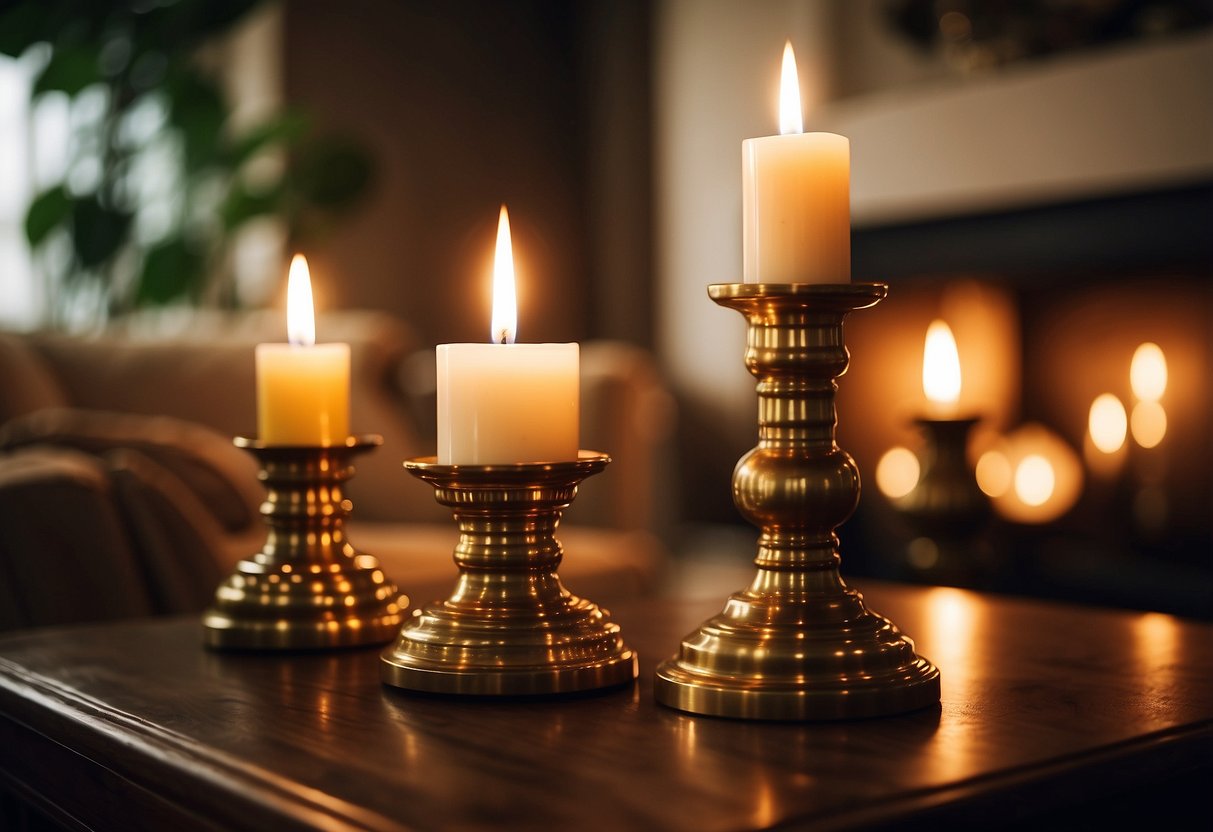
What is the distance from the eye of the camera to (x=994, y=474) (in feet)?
11.2

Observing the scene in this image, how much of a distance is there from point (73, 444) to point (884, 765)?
128 centimetres

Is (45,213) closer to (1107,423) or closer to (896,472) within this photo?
(896,472)

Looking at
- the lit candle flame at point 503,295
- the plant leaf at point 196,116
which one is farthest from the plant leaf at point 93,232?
the lit candle flame at point 503,295

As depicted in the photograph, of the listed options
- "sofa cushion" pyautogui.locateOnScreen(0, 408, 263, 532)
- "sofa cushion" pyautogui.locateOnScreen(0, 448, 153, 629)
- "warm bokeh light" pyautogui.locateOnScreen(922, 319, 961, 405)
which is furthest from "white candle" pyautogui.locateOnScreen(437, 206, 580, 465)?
"sofa cushion" pyautogui.locateOnScreen(0, 408, 263, 532)

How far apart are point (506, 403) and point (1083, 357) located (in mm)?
2964

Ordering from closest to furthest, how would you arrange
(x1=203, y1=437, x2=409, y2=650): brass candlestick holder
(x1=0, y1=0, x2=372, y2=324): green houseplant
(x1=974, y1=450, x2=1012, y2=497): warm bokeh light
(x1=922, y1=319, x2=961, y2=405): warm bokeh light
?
(x1=203, y1=437, x2=409, y2=650): brass candlestick holder < (x1=922, y1=319, x2=961, y2=405): warm bokeh light < (x1=0, y1=0, x2=372, y2=324): green houseplant < (x1=974, y1=450, x2=1012, y2=497): warm bokeh light

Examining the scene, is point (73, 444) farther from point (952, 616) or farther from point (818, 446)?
point (818, 446)

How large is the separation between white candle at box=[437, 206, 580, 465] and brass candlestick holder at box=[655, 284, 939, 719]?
9 centimetres

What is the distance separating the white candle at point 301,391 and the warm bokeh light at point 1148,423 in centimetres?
266

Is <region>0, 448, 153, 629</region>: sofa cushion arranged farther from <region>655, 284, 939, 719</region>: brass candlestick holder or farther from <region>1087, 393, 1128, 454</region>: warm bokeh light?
<region>1087, 393, 1128, 454</region>: warm bokeh light

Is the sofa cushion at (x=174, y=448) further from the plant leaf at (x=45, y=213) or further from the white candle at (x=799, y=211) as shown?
the plant leaf at (x=45, y=213)

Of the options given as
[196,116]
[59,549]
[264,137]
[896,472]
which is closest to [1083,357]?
[896,472]

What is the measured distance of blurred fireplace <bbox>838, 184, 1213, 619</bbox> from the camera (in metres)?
3.05

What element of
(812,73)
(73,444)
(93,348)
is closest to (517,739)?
(73,444)
